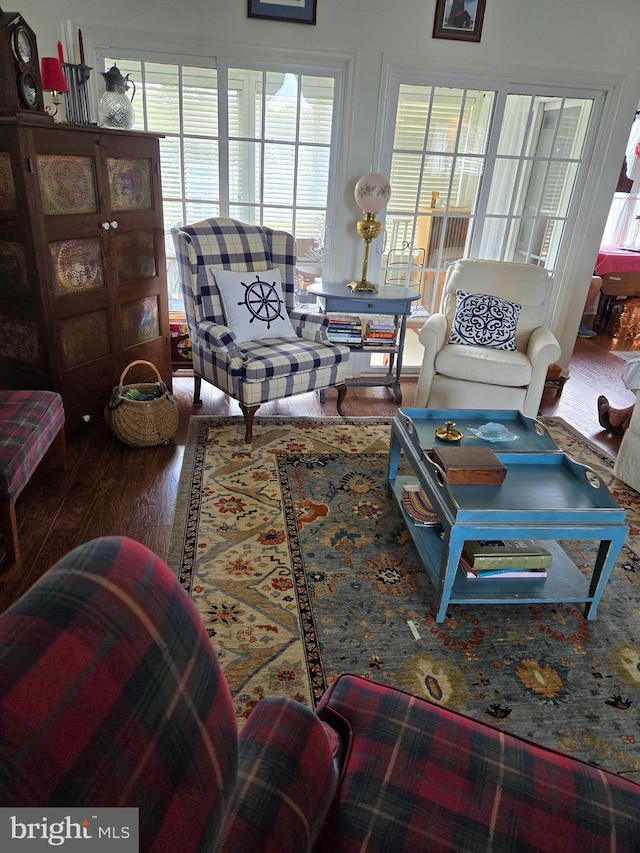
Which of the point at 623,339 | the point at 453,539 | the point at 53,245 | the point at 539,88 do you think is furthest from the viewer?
the point at 623,339

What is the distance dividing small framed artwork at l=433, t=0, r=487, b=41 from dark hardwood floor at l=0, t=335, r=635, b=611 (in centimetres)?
219

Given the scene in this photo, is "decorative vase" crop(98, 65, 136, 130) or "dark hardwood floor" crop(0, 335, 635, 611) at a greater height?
"decorative vase" crop(98, 65, 136, 130)

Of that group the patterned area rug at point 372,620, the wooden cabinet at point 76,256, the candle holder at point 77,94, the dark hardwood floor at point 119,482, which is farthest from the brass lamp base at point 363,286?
the candle holder at point 77,94

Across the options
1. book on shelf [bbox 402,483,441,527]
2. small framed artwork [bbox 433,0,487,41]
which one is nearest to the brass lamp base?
small framed artwork [bbox 433,0,487,41]

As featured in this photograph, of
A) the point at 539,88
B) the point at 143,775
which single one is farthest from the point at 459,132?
the point at 143,775

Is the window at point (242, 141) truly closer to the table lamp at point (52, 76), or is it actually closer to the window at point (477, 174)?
the window at point (477, 174)

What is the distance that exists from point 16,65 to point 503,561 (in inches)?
107

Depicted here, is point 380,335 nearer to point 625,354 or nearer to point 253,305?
point 253,305

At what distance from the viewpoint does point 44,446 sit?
2207 millimetres

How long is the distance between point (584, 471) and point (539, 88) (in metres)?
2.88

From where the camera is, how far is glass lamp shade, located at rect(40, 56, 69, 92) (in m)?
2.57

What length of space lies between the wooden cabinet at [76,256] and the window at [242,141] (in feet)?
1.73

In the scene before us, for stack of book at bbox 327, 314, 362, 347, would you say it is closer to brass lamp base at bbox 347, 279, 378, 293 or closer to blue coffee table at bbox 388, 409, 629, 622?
brass lamp base at bbox 347, 279, 378, 293

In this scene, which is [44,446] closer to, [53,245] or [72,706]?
[53,245]
